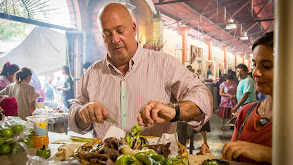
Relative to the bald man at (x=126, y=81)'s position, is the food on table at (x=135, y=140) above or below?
below

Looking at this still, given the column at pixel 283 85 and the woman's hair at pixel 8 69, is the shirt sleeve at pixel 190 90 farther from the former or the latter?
the woman's hair at pixel 8 69

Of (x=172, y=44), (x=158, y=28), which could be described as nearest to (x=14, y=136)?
(x=172, y=44)

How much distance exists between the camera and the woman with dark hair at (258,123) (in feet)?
3.15

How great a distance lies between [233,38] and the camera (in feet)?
9.75

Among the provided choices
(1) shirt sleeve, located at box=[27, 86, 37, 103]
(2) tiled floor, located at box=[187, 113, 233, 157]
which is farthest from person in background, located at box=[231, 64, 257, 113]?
(1) shirt sleeve, located at box=[27, 86, 37, 103]

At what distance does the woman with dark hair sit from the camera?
0.96 metres

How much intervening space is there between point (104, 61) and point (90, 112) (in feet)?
2.14

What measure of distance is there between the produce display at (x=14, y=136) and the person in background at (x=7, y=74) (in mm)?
2991

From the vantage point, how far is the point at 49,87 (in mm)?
5203

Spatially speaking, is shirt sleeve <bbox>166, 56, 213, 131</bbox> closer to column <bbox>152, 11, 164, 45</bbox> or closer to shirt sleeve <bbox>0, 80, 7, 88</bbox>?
column <bbox>152, 11, 164, 45</bbox>

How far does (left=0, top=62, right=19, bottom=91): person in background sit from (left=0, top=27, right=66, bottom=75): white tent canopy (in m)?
0.37

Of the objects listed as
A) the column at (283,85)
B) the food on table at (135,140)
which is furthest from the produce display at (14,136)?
the column at (283,85)

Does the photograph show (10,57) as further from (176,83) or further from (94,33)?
(176,83)

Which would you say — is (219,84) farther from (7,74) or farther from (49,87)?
(49,87)
